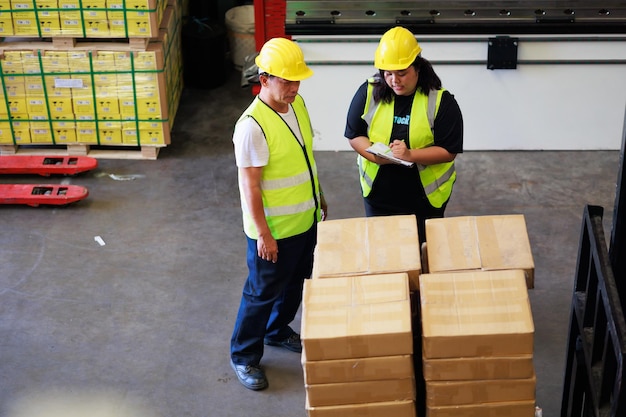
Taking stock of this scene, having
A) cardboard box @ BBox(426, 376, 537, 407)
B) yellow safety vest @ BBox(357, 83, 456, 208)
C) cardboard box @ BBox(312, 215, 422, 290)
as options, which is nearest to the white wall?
yellow safety vest @ BBox(357, 83, 456, 208)

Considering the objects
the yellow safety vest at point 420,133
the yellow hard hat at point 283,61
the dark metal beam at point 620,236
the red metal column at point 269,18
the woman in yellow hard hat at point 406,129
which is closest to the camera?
the dark metal beam at point 620,236

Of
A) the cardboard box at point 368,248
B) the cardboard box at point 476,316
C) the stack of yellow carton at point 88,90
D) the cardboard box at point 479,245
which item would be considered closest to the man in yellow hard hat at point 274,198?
the cardboard box at point 368,248

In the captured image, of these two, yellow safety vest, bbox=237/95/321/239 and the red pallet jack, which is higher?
yellow safety vest, bbox=237/95/321/239

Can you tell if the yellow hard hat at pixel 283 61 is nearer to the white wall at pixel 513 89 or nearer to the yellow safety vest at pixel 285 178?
the yellow safety vest at pixel 285 178

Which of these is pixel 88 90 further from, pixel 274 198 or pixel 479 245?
pixel 479 245

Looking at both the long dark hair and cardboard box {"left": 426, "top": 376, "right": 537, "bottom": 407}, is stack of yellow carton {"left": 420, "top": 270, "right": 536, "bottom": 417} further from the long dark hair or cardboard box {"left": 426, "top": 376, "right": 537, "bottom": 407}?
the long dark hair

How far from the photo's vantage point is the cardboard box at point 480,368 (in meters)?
3.85

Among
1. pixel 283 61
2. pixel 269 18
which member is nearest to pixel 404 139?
pixel 283 61

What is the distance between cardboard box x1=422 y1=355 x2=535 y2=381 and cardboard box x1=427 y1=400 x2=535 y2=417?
0.46 feet

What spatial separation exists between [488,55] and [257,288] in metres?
3.59

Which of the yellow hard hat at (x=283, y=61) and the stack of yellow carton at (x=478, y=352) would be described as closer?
the stack of yellow carton at (x=478, y=352)

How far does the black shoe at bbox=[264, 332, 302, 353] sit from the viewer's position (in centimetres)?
597

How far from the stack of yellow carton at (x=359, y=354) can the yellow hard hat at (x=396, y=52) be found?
1.51 m

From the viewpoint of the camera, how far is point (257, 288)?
17.8 feet
